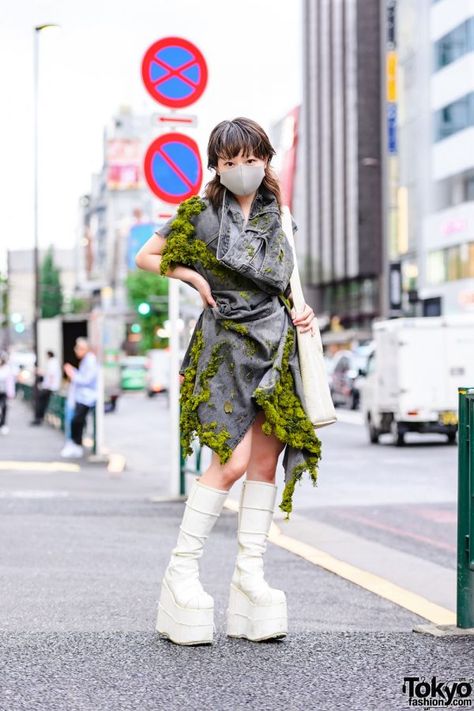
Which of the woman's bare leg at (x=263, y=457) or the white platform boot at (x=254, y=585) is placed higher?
the woman's bare leg at (x=263, y=457)

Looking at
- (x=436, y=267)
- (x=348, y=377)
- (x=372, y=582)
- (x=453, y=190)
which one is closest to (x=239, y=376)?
(x=372, y=582)

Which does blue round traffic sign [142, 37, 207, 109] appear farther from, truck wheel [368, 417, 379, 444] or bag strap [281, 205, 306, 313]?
truck wheel [368, 417, 379, 444]

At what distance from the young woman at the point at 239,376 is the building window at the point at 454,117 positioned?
181ft

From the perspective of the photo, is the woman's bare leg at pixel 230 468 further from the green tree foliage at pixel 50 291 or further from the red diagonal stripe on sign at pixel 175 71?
the green tree foliage at pixel 50 291

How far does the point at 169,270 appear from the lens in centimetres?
466

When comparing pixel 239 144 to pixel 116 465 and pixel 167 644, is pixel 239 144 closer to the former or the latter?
pixel 167 644

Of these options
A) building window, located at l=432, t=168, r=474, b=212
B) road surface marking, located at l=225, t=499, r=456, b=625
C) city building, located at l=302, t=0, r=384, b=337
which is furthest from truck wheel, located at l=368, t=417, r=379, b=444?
city building, located at l=302, t=0, r=384, b=337

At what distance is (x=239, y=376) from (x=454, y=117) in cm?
5724

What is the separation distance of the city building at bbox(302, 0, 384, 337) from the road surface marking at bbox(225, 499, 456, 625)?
219ft

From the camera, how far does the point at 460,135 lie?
59.3m

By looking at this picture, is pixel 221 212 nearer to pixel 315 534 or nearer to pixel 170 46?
pixel 315 534

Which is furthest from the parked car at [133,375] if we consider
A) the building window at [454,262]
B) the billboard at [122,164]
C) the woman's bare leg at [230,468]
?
the billboard at [122,164]

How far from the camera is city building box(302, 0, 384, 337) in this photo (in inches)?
3191

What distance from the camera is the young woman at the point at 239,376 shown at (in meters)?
4.49
